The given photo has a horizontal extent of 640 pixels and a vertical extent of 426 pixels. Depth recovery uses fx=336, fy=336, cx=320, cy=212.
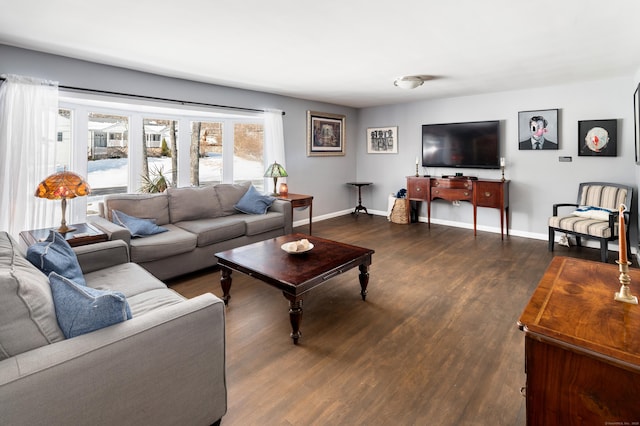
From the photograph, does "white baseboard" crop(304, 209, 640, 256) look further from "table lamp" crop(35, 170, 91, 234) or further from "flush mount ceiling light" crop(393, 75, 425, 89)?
"table lamp" crop(35, 170, 91, 234)

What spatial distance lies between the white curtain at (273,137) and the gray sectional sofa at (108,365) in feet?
13.0

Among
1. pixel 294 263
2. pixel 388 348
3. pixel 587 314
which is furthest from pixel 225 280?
pixel 587 314

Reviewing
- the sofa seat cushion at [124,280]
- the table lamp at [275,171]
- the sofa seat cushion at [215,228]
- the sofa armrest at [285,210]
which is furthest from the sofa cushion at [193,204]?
the sofa seat cushion at [124,280]

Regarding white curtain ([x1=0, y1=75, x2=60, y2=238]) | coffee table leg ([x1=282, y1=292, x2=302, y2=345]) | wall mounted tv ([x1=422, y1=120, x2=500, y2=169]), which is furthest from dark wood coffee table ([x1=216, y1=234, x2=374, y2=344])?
wall mounted tv ([x1=422, y1=120, x2=500, y2=169])

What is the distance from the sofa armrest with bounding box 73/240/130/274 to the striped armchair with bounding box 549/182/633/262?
4.70m

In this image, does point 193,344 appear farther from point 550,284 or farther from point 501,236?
point 501,236

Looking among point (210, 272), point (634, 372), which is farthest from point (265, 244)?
point (634, 372)

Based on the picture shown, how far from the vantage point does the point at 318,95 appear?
553 centimetres

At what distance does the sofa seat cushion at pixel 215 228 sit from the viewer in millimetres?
3615

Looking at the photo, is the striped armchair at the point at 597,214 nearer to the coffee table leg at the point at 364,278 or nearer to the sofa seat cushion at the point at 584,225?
the sofa seat cushion at the point at 584,225

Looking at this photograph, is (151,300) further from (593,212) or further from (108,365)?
(593,212)

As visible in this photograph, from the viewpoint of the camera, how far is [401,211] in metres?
6.12

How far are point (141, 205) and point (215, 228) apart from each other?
2.77ft

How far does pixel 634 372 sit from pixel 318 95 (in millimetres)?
5286
